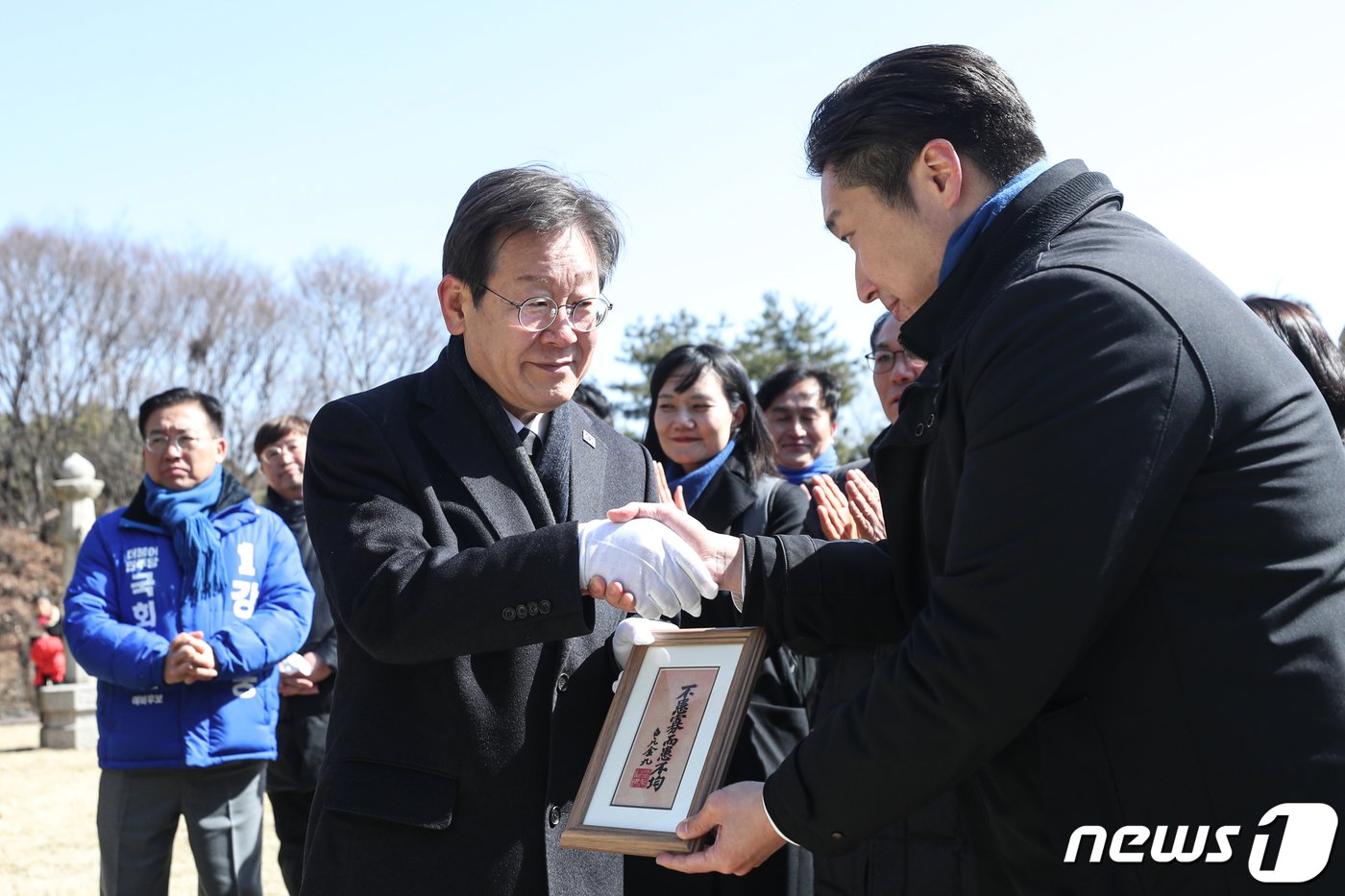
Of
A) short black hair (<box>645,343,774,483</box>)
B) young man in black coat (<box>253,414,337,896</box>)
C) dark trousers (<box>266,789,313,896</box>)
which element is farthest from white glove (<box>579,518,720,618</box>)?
dark trousers (<box>266,789,313,896</box>)

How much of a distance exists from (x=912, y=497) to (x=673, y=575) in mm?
516

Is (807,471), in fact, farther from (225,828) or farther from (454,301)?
(454,301)

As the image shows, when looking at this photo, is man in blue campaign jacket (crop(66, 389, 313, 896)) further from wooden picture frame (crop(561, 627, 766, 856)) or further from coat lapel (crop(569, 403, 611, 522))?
wooden picture frame (crop(561, 627, 766, 856))

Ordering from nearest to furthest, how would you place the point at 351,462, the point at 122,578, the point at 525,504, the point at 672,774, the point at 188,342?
the point at 672,774, the point at 351,462, the point at 525,504, the point at 122,578, the point at 188,342

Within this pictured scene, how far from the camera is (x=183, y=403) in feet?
17.8

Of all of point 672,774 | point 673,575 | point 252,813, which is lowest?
point 252,813

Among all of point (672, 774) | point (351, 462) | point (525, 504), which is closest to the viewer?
point (672, 774)

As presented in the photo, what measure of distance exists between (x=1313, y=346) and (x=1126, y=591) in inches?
95.2

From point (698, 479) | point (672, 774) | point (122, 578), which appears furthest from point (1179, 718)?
point (122, 578)

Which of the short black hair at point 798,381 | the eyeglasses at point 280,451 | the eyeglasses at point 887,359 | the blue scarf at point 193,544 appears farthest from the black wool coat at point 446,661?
the eyeglasses at point 280,451

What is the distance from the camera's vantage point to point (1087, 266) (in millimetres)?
1706

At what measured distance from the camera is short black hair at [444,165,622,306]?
2584 millimetres

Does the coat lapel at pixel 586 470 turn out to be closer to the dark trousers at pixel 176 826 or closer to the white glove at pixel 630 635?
the white glove at pixel 630 635

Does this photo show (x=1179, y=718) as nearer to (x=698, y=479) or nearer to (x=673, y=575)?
(x=673, y=575)
